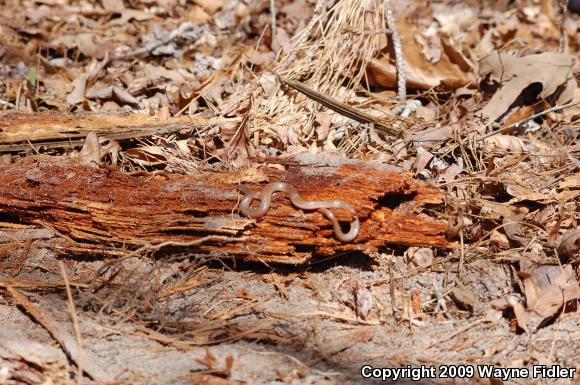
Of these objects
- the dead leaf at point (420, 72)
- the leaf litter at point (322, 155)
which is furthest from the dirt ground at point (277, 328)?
the dead leaf at point (420, 72)

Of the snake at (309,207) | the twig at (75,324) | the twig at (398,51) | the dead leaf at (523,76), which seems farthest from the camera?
the twig at (398,51)

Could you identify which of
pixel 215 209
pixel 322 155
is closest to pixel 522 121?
pixel 322 155

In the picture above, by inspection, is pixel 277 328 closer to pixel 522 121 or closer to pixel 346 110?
pixel 346 110

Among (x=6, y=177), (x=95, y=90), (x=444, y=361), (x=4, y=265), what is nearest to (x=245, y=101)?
(x=95, y=90)

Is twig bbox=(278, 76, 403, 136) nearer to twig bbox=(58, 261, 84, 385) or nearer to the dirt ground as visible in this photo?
the dirt ground

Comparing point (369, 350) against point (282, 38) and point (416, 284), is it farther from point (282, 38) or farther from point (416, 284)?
point (282, 38)

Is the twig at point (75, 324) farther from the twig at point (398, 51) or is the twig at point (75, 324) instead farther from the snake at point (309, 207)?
the twig at point (398, 51)

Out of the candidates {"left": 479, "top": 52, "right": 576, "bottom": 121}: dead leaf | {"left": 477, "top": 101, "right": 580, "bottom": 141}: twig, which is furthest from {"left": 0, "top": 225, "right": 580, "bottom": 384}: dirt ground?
{"left": 479, "top": 52, "right": 576, "bottom": 121}: dead leaf
